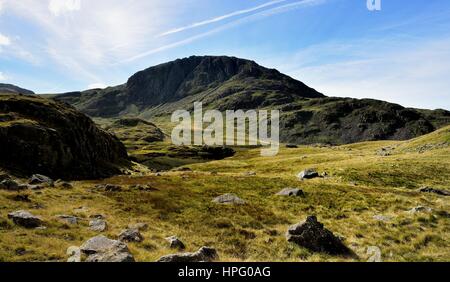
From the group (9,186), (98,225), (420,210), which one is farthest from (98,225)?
(420,210)

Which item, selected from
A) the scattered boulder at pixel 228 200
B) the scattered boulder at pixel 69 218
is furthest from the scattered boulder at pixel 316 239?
the scattered boulder at pixel 69 218

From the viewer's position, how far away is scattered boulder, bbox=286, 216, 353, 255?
832 inches

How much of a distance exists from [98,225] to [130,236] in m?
3.52

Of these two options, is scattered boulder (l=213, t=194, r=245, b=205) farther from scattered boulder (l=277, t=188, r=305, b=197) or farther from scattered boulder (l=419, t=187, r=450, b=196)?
scattered boulder (l=419, t=187, r=450, b=196)

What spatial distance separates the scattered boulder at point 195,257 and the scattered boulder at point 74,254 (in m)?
3.60

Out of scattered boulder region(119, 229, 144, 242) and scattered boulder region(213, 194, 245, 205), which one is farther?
scattered boulder region(213, 194, 245, 205)

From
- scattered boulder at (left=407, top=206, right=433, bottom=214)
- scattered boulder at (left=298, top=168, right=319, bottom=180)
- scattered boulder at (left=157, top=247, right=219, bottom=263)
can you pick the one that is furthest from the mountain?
scattered boulder at (left=407, top=206, right=433, bottom=214)

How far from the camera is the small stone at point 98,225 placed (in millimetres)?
22203

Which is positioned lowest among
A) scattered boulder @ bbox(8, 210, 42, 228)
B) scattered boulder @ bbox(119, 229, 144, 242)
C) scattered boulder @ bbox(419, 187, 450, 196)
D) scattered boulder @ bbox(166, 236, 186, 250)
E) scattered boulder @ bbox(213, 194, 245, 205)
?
scattered boulder @ bbox(419, 187, 450, 196)

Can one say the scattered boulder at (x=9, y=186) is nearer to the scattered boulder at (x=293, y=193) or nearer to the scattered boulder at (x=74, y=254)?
the scattered boulder at (x=74, y=254)

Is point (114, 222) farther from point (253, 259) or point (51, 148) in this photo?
point (51, 148)

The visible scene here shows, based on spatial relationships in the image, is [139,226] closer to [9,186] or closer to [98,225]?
[98,225]

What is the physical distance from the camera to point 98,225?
22.9 meters

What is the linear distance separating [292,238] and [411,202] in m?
18.1
